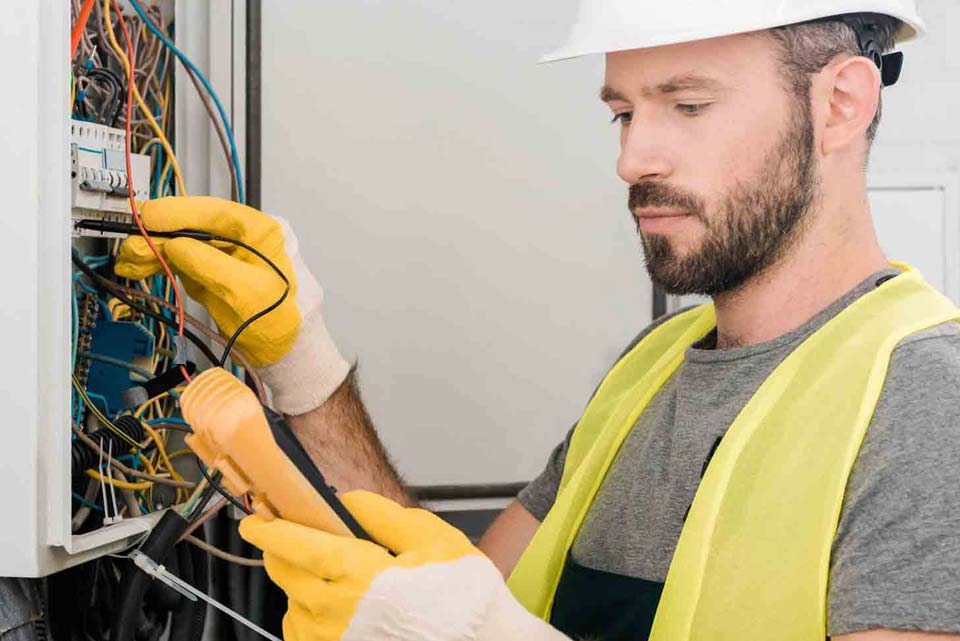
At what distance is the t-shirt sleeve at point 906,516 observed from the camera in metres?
0.78

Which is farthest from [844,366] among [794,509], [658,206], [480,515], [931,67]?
[931,67]

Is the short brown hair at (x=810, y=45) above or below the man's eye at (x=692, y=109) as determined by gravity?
above

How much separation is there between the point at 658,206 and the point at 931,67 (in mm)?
1263

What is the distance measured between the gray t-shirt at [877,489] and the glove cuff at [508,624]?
186 mm

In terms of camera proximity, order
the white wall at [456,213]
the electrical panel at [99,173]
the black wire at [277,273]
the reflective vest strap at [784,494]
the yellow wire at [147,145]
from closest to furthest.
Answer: the reflective vest strap at [784,494], the electrical panel at [99,173], the black wire at [277,273], the yellow wire at [147,145], the white wall at [456,213]

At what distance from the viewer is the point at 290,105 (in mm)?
1334

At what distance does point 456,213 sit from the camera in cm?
140

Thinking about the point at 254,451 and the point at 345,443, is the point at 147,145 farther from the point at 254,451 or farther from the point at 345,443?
the point at 254,451

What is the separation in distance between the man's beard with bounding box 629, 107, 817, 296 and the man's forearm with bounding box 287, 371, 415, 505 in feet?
1.49

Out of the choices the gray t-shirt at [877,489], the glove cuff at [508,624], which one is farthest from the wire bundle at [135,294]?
the gray t-shirt at [877,489]

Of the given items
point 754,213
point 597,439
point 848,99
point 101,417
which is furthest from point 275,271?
point 848,99

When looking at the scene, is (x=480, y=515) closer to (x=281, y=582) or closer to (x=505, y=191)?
(x=505, y=191)

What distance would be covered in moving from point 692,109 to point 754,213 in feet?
0.40

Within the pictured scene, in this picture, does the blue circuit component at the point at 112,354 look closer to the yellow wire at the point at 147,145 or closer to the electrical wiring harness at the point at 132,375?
the electrical wiring harness at the point at 132,375
